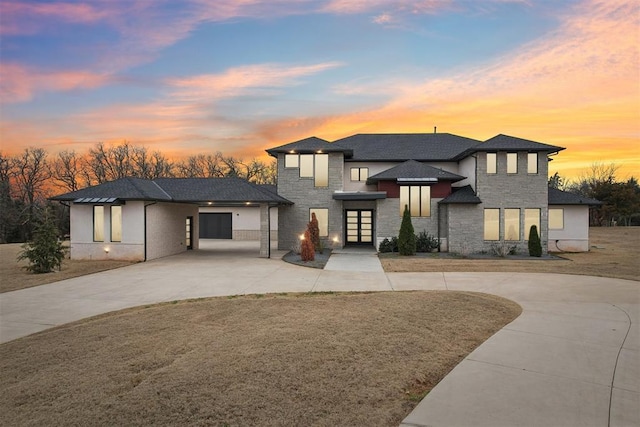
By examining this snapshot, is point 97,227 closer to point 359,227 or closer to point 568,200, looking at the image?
point 359,227

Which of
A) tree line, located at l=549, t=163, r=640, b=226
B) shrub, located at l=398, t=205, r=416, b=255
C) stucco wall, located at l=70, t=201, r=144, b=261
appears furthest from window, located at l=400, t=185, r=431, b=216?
tree line, located at l=549, t=163, r=640, b=226

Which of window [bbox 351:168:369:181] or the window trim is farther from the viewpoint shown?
window [bbox 351:168:369:181]

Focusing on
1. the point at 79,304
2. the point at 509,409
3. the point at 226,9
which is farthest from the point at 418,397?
the point at 226,9

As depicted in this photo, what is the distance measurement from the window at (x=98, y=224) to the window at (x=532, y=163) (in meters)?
22.4

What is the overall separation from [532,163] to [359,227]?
34.0ft

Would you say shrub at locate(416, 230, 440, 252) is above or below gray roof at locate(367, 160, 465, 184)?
below

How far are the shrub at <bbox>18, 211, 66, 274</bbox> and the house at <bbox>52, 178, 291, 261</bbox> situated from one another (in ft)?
9.39

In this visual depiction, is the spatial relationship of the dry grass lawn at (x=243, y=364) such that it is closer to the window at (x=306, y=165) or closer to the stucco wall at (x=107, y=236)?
the stucco wall at (x=107, y=236)

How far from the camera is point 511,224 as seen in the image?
A: 1994 cm

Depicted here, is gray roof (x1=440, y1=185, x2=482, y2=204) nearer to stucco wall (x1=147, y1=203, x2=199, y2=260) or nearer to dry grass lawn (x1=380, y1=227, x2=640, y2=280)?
dry grass lawn (x1=380, y1=227, x2=640, y2=280)

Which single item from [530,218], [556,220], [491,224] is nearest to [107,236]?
[491,224]

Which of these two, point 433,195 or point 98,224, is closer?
point 98,224

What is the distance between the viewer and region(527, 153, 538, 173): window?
19734 millimetres

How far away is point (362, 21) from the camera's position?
14.0 metres
